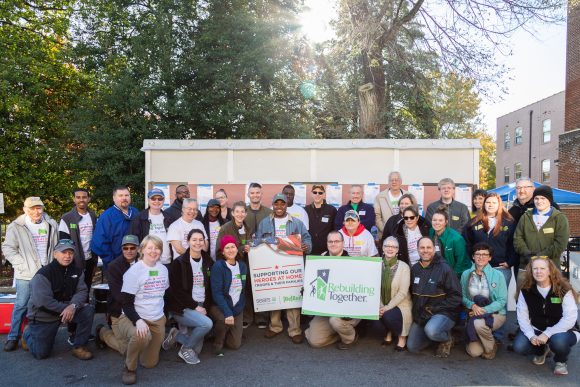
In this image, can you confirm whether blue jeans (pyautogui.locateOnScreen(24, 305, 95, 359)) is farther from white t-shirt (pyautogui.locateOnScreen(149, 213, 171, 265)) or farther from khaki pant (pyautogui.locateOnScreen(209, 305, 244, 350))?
khaki pant (pyautogui.locateOnScreen(209, 305, 244, 350))

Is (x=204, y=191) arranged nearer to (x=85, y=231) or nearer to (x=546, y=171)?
(x=85, y=231)

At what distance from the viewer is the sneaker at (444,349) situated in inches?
218

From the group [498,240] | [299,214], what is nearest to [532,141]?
[498,240]

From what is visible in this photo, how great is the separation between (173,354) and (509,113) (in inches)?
1522

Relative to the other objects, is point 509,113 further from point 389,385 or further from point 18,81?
point 389,385

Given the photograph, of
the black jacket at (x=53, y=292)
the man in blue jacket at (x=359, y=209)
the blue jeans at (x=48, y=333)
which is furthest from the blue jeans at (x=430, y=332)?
the black jacket at (x=53, y=292)

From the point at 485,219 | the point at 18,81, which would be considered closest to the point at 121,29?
the point at 18,81

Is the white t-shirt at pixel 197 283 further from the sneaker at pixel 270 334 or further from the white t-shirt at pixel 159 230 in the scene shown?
the sneaker at pixel 270 334

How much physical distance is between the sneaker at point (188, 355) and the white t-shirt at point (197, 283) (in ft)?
1.91

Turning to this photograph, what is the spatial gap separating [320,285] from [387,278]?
2.79 ft

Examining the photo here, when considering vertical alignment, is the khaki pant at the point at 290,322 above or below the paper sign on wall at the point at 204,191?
below

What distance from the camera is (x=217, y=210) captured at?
679 cm

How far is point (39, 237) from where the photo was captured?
6.20 m

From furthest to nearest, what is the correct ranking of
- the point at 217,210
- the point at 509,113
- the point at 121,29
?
the point at 509,113 < the point at 121,29 < the point at 217,210
